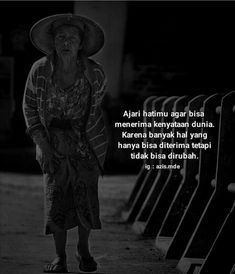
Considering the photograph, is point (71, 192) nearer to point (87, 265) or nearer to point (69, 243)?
point (87, 265)

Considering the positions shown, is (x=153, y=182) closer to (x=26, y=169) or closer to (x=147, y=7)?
(x=26, y=169)

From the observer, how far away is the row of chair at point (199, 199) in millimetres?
5612

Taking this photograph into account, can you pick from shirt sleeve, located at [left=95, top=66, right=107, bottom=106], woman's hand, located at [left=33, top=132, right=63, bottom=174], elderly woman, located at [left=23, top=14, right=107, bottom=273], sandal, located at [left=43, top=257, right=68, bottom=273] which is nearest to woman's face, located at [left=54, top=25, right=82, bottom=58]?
elderly woman, located at [left=23, top=14, right=107, bottom=273]

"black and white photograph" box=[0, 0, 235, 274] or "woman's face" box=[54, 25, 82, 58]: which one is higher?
"woman's face" box=[54, 25, 82, 58]

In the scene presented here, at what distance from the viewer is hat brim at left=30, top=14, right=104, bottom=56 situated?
18.7 ft

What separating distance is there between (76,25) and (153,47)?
1366cm

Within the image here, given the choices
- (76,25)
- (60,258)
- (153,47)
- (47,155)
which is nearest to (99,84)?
(76,25)

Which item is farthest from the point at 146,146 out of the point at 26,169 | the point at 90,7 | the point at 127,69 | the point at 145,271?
the point at 127,69

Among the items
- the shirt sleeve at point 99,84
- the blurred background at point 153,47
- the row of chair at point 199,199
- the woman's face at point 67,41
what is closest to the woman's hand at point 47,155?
the shirt sleeve at point 99,84

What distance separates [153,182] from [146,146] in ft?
1.17

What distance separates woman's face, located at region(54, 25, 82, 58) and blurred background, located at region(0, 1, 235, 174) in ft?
38.3

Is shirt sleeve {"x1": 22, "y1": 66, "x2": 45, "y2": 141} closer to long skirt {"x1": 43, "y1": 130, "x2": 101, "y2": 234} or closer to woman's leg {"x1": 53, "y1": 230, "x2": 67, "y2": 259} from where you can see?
long skirt {"x1": 43, "y1": 130, "x2": 101, "y2": 234}

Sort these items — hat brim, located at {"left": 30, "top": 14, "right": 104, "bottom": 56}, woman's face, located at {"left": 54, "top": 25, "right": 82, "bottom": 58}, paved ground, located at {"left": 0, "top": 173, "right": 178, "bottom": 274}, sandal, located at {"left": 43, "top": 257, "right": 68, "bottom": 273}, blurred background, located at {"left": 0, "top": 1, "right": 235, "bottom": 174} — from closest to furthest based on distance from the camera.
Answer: woman's face, located at {"left": 54, "top": 25, "right": 82, "bottom": 58}
hat brim, located at {"left": 30, "top": 14, "right": 104, "bottom": 56}
sandal, located at {"left": 43, "top": 257, "right": 68, "bottom": 273}
paved ground, located at {"left": 0, "top": 173, "right": 178, "bottom": 274}
blurred background, located at {"left": 0, "top": 1, "right": 235, "bottom": 174}

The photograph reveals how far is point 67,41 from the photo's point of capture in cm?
561
